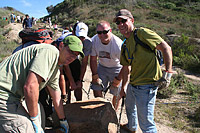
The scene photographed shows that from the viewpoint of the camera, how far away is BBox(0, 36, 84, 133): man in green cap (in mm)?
1518

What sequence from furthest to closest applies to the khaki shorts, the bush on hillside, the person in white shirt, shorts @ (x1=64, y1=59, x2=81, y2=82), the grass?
the bush on hillside < the grass < shorts @ (x1=64, y1=59, x2=81, y2=82) < the person in white shirt < the khaki shorts

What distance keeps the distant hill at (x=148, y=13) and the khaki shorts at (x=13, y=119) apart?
14317 mm

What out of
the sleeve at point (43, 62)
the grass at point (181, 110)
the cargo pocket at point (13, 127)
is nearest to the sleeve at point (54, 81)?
the sleeve at point (43, 62)

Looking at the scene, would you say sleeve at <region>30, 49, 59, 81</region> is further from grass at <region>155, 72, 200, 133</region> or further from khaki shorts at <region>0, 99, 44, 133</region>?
grass at <region>155, 72, 200, 133</region>

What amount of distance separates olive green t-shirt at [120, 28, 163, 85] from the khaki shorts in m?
1.44

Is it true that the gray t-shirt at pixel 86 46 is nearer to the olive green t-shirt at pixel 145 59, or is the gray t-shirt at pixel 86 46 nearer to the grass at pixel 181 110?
the olive green t-shirt at pixel 145 59

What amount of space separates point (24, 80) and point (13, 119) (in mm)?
427

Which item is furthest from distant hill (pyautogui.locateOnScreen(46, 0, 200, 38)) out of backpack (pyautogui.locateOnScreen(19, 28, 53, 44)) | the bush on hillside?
backpack (pyautogui.locateOnScreen(19, 28, 53, 44))

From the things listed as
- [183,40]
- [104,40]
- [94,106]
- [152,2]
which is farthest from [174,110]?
[152,2]

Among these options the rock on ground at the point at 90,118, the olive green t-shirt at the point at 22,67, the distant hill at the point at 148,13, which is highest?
the distant hill at the point at 148,13

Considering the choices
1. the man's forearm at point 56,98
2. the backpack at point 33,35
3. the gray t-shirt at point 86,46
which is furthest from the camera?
the gray t-shirt at point 86,46

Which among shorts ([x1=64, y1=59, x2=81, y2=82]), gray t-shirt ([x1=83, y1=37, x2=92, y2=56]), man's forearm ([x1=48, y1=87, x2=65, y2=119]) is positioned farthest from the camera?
shorts ([x1=64, y1=59, x2=81, y2=82])

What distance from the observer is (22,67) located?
1.58 metres

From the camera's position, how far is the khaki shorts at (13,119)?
1.61 metres
